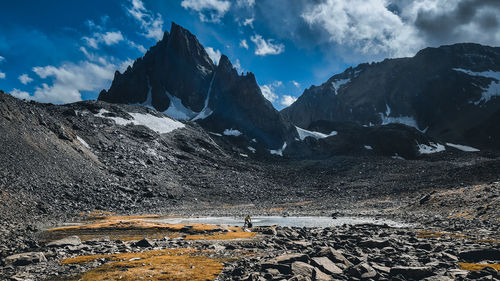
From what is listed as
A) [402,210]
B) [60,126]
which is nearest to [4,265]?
[402,210]

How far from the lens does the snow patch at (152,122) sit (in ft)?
420

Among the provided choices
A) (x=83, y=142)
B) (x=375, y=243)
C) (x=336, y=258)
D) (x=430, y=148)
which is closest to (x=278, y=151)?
(x=430, y=148)

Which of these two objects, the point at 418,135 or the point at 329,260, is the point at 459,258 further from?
the point at 418,135

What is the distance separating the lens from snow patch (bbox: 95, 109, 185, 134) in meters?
128

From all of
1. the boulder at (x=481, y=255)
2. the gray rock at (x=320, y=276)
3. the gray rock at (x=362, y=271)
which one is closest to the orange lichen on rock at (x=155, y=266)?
the gray rock at (x=320, y=276)

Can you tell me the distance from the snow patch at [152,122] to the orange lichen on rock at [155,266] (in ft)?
382

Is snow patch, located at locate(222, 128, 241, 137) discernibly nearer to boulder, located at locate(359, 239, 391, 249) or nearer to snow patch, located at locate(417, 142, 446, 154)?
snow patch, located at locate(417, 142, 446, 154)

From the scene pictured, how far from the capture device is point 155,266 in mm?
17250

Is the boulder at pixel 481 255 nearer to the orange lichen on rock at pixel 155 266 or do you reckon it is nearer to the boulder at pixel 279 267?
the boulder at pixel 279 267

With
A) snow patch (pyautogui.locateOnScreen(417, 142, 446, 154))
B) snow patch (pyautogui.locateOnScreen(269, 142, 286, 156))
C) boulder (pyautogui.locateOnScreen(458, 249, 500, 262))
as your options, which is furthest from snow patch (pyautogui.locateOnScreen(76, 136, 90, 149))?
snow patch (pyautogui.locateOnScreen(417, 142, 446, 154))

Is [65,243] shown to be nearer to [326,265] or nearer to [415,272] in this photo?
[326,265]

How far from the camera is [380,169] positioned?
432 feet

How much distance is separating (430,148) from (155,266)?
20217 centimetres

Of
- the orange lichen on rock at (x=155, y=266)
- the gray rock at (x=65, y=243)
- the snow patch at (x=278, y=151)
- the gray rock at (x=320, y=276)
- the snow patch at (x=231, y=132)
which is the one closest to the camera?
the gray rock at (x=320, y=276)
